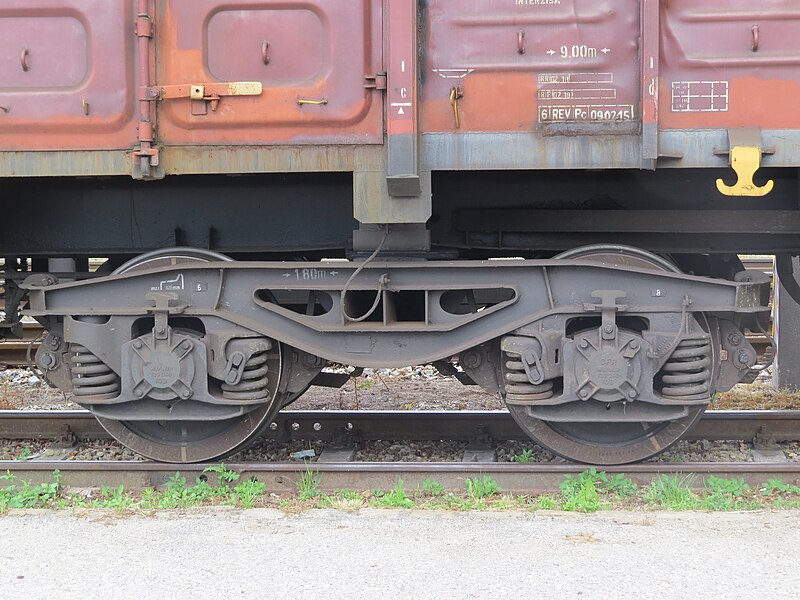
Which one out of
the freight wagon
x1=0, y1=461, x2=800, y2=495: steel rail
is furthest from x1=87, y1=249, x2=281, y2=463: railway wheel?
x1=0, y1=461, x2=800, y2=495: steel rail

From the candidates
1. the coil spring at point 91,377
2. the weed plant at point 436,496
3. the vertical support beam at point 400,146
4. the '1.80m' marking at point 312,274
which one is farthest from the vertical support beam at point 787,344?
the coil spring at point 91,377

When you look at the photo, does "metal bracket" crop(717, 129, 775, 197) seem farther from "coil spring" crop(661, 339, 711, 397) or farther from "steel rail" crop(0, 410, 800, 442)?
"steel rail" crop(0, 410, 800, 442)

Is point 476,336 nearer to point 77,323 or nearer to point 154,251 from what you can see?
point 154,251

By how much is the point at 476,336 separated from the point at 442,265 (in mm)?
487

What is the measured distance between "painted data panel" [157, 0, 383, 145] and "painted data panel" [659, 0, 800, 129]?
1.67 meters

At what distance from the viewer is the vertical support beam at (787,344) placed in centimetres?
790

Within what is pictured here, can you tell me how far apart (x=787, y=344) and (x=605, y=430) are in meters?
3.59

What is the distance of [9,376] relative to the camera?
8961 millimetres

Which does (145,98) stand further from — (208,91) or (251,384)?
(251,384)

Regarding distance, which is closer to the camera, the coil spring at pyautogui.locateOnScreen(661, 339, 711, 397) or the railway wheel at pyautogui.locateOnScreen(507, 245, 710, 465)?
the coil spring at pyautogui.locateOnScreen(661, 339, 711, 397)

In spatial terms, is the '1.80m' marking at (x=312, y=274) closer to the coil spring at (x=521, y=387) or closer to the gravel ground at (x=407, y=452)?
the coil spring at (x=521, y=387)

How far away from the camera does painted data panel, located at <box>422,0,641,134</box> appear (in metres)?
4.61

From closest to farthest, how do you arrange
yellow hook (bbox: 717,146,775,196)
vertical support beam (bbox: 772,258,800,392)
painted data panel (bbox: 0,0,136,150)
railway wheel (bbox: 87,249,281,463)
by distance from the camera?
yellow hook (bbox: 717,146,775,196) → painted data panel (bbox: 0,0,136,150) → railway wheel (bbox: 87,249,281,463) → vertical support beam (bbox: 772,258,800,392)

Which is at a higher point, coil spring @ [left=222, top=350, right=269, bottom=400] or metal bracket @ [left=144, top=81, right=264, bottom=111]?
metal bracket @ [left=144, top=81, right=264, bottom=111]
